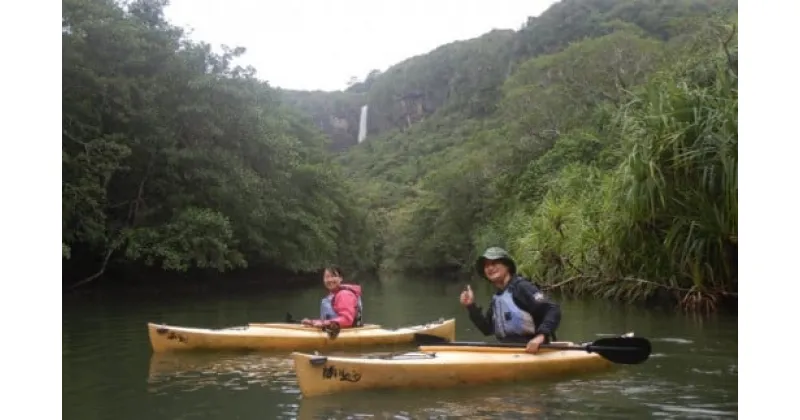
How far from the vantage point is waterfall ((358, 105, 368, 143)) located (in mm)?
94750

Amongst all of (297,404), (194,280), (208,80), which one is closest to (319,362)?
(297,404)

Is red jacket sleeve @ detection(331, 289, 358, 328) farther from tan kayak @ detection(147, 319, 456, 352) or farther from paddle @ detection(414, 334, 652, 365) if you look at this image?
paddle @ detection(414, 334, 652, 365)

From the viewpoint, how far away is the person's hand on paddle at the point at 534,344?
6.33m

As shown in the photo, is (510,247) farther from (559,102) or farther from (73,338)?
(73,338)

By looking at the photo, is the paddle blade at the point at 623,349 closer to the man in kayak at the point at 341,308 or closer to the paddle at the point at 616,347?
the paddle at the point at 616,347

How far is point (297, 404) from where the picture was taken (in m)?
5.61

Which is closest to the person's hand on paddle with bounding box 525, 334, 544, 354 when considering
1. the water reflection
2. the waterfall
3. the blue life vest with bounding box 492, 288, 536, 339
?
the blue life vest with bounding box 492, 288, 536, 339

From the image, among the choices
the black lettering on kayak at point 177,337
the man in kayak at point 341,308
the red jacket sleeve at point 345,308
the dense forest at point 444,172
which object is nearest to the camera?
the black lettering on kayak at point 177,337

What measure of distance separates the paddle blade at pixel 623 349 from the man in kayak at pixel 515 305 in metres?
0.42

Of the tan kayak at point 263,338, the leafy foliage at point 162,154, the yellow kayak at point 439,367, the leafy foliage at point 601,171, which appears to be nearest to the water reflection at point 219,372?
the tan kayak at point 263,338

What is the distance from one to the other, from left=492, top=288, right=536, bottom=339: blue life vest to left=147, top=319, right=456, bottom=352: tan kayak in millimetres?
1736

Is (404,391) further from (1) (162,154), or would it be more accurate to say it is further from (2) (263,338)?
(1) (162,154)

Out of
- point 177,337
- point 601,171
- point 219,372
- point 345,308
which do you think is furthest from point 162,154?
point 219,372
